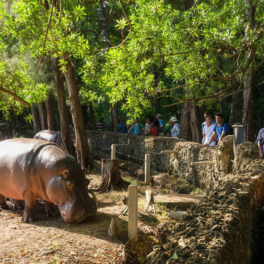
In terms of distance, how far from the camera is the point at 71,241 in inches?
221

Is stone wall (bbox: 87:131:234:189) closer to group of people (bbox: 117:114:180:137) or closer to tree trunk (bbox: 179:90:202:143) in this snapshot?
group of people (bbox: 117:114:180:137)

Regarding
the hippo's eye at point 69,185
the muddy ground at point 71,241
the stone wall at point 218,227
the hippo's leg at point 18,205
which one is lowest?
the muddy ground at point 71,241

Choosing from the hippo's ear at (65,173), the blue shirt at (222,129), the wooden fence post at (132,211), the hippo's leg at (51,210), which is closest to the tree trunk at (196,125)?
the blue shirt at (222,129)

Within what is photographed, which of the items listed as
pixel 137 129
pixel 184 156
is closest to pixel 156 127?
pixel 137 129

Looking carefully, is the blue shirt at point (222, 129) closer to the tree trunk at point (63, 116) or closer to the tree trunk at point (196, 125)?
the tree trunk at point (196, 125)

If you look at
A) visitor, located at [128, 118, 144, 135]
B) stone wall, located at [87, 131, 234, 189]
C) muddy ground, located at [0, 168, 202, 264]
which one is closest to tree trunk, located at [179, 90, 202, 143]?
stone wall, located at [87, 131, 234, 189]

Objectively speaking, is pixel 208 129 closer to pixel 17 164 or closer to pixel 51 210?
pixel 51 210

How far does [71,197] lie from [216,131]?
16.6 feet

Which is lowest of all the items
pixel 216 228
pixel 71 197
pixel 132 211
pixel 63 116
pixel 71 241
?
pixel 71 241

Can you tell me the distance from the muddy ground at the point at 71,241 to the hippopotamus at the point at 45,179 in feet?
0.99

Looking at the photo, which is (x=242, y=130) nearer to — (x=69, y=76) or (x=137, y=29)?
(x=137, y=29)

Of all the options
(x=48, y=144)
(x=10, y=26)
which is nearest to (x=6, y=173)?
(x=48, y=144)

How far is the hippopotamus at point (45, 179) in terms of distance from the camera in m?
6.35

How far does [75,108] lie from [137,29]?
575 centimetres
